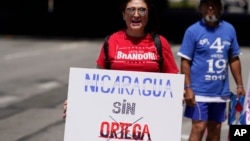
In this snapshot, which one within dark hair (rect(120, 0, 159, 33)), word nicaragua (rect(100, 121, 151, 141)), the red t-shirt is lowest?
word nicaragua (rect(100, 121, 151, 141))

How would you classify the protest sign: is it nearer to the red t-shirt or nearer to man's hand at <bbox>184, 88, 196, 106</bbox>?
the red t-shirt

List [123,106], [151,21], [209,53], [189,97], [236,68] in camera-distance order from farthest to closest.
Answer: [236,68] → [209,53] → [189,97] → [151,21] → [123,106]

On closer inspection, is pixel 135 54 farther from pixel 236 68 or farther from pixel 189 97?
pixel 236 68

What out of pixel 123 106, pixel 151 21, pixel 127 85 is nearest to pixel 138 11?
pixel 151 21

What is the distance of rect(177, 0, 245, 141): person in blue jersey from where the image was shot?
283 inches

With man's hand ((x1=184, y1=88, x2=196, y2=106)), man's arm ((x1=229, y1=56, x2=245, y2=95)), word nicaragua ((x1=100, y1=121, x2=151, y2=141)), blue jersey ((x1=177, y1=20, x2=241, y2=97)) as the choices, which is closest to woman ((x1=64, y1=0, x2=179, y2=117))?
word nicaragua ((x1=100, y1=121, x2=151, y2=141))

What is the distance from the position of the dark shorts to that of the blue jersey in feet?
0.38

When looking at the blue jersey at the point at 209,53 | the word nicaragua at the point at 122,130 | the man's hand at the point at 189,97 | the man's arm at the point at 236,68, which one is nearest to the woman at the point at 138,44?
the word nicaragua at the point at 122,130

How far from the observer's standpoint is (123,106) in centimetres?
561

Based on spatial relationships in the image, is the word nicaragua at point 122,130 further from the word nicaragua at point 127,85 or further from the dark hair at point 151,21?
the dark hair at point 151,21

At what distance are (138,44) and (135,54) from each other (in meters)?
0.08

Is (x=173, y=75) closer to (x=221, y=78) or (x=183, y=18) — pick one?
(x=221, y=78)

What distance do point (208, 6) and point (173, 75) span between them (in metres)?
1.77

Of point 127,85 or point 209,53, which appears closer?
point 127,85
